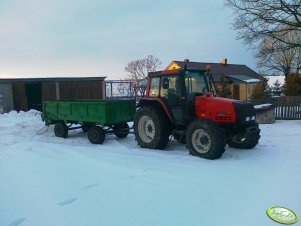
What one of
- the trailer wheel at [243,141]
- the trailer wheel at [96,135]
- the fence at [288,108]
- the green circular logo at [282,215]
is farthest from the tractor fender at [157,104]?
the fence at [288,108]

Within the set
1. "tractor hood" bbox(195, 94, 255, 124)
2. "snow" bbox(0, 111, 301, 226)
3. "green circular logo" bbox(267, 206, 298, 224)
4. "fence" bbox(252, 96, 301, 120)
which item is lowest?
"green circular logo" bbox(267, 206, 298, 224)

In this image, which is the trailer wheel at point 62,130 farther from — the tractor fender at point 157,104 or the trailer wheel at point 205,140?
the trailer wheel at point 205,140

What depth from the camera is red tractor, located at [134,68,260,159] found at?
7.37 m

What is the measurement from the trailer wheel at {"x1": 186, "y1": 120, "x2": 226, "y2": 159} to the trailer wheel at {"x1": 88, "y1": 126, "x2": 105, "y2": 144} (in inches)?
122

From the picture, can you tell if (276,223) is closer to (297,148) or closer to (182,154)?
(182,154)

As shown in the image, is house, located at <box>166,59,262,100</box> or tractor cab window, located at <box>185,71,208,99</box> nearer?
tractor cab window, located at <box>185,71,208,99</box>

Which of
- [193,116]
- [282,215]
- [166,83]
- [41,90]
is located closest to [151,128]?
[193,116]

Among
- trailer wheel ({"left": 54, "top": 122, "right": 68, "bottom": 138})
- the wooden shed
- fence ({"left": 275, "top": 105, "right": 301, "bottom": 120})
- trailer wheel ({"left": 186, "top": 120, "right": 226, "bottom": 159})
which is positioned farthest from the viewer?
the wooden shed

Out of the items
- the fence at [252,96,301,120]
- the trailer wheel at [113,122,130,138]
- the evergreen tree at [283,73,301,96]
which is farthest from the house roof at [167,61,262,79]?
the trailer wheel at [113,122,130,138]

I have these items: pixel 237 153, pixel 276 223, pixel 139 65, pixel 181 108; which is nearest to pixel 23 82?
pixel 181 108

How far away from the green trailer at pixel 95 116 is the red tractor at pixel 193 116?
3.77ft

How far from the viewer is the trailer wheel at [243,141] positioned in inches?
306

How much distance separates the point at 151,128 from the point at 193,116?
4.40 ft

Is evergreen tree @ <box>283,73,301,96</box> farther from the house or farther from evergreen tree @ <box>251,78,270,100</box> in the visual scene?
the house
